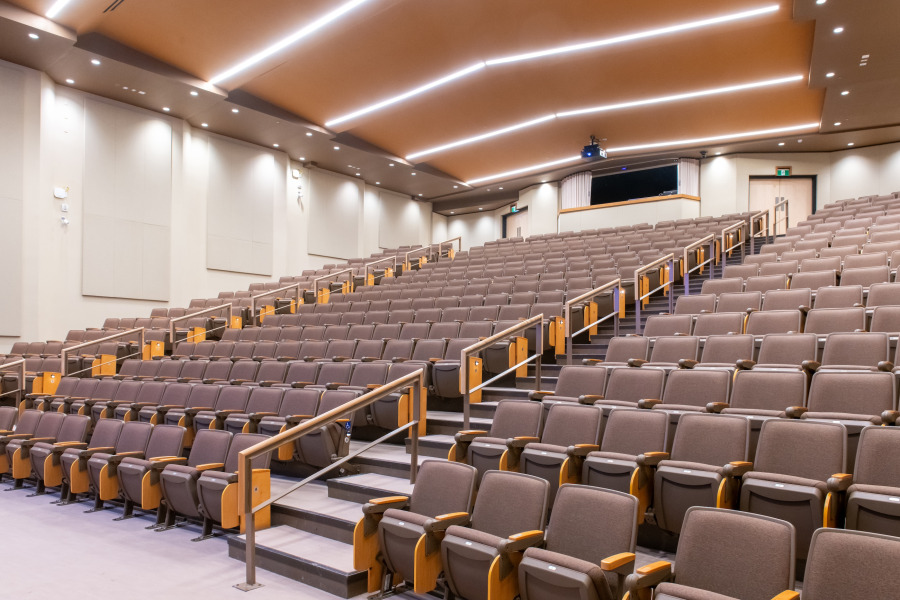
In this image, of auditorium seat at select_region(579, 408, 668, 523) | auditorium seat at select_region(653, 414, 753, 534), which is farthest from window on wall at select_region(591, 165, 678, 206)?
auditorium seat at select_region(653, 414, 753, 534)

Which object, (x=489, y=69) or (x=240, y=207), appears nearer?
(x=489, y=69)

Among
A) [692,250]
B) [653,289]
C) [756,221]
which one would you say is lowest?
[653,289]

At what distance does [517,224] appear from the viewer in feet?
47.3

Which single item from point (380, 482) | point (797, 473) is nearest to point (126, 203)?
point (380, 482)

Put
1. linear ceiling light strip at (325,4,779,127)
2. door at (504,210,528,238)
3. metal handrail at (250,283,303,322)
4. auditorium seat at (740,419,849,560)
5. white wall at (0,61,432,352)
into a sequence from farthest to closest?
door at (504,210,528,238), metal handrail at (250,283,303,322), white wall at (0,61,432,352), linear ceiling light strip at (325,4,779,127), auditorium seat at (740,419,849,560)

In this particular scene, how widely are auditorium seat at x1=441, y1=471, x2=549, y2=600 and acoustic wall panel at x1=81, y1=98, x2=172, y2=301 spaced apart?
752 centimetres

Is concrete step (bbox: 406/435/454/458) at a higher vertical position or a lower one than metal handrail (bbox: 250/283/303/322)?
lower

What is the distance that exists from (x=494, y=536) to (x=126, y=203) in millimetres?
8161

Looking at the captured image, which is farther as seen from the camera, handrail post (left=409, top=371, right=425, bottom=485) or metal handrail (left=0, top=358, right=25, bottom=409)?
metal handrail (left=0, top=358, right=25, bottom=409)

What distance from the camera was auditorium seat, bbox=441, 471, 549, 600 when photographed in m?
2.04

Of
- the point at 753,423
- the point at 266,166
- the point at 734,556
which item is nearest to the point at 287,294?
the point at 266,166

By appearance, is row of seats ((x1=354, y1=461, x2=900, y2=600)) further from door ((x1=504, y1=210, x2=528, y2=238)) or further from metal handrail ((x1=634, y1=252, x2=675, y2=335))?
door ((x1=504, y1=210, x2=528, y2=238))

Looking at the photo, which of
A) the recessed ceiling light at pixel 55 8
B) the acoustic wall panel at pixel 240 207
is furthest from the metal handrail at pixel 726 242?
the recessed ceiling light at pixel 55 8

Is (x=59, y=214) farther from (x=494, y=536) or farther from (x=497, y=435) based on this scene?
(x=494, y=536)
